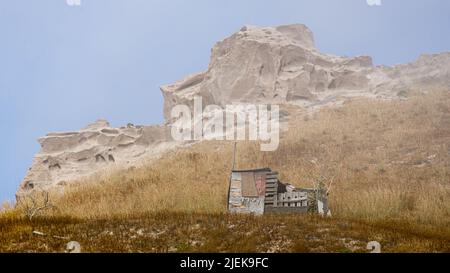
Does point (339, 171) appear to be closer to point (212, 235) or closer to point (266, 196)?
point (266, 196)

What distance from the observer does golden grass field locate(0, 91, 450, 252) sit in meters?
11.5

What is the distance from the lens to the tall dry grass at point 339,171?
16719 mm

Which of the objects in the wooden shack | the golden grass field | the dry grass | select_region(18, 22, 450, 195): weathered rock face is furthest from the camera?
select_region(18, 22, 450, 195): weathered rock face

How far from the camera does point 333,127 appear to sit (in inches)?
1313

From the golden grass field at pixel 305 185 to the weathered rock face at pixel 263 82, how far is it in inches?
469

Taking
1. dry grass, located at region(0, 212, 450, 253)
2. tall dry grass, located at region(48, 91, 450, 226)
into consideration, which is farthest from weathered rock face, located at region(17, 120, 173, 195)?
dry grass, located at region(0, 212, 450, 253)

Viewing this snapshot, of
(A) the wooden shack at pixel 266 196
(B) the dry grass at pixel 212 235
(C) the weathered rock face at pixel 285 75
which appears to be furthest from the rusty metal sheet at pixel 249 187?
(C) the weathered rock face at pixel 285 75

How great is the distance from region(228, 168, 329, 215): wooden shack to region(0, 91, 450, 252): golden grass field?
99 centimetres

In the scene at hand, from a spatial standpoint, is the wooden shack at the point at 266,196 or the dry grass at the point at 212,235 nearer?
the dry grass at the point at 212,235

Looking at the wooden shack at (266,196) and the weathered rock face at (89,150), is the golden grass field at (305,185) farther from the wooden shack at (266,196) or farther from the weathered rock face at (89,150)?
the weathered rock face at (89,150)

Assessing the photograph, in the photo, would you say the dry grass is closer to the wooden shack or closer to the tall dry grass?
the wooden shack
